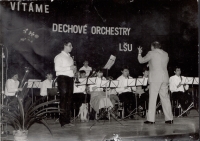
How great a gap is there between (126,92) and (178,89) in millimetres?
1124

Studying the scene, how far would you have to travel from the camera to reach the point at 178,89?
702 cm

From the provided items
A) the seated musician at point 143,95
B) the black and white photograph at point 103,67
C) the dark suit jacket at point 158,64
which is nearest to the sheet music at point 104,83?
the black and white photograph at point 103,67

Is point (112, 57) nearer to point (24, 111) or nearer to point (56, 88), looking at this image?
point (56, 88)

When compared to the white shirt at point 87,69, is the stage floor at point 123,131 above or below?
below

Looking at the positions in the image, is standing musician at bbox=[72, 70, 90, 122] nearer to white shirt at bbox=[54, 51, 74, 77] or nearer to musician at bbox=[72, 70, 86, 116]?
musician at bbox=[72, 70, 86, 116]

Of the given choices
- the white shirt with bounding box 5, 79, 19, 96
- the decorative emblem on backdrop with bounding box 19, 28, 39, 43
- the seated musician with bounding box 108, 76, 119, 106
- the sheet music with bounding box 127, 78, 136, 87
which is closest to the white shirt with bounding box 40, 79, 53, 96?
the white shirt with bounding box 5, 79, 19, 96

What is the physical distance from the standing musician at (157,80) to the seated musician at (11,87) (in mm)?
2596

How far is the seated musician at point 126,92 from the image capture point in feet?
23.1


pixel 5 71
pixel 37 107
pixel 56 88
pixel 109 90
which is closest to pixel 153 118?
pixel 109 90

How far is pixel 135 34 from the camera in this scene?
6.55 m

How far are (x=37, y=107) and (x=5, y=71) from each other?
102cm

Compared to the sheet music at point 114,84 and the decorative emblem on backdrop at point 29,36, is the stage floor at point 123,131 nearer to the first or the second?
the sheet music at point 114,84

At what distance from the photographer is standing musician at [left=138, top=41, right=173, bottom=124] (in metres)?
6.65

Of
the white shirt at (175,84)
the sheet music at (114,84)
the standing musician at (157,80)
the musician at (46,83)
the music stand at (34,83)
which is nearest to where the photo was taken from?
the music stand at (34,83)
